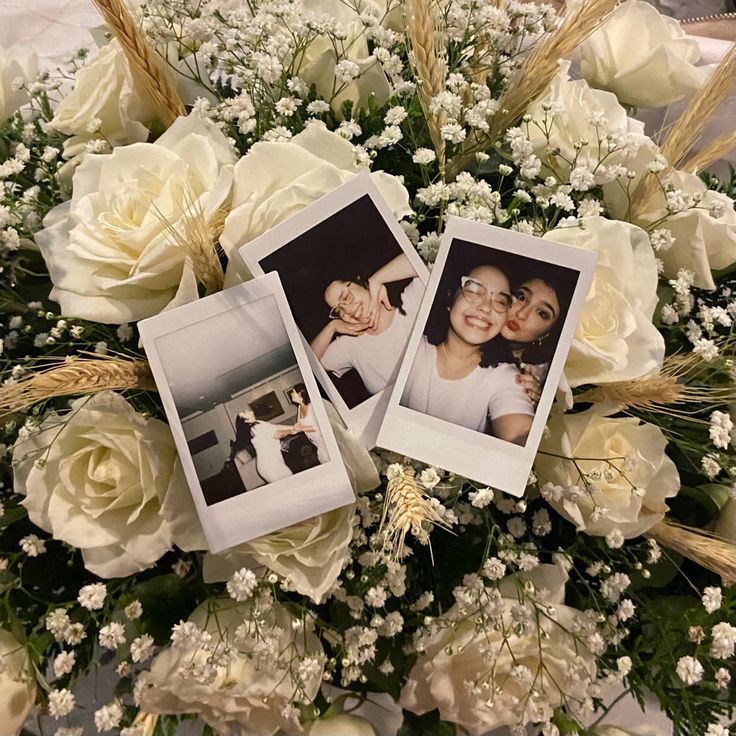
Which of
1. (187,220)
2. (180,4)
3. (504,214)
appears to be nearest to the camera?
(187,220)

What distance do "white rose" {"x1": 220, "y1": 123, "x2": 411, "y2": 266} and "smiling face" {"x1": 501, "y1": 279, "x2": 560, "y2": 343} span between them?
231 mm

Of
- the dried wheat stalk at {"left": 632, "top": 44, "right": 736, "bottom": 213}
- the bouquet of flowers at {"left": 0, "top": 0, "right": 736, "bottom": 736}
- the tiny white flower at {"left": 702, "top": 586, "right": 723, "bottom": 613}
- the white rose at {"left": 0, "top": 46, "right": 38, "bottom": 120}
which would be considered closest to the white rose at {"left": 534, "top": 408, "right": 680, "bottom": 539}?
the bouquet of flowers at {"left": 0, "top": 0, "right": 736, "bottom": 736}

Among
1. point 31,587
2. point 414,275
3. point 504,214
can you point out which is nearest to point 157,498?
point 31,587

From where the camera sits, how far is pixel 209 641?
67 centimetres

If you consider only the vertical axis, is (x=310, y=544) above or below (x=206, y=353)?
below

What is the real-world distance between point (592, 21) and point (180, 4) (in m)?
0.59

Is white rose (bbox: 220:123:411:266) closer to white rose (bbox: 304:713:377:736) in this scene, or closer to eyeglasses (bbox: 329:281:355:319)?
eyeglasses (bbox: 329:281:355:319)

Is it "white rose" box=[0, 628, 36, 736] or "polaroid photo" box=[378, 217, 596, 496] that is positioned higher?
"polaroid photo" box=[378, 217, 596, 496]

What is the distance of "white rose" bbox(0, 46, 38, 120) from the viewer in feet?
3.23

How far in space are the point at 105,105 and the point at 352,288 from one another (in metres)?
0.46

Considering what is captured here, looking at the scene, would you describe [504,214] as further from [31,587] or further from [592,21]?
[31,587]

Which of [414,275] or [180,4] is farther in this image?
[180,4]

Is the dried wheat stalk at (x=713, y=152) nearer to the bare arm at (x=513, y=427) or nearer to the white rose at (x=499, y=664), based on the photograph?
the bare arm at (x=513, y=427)

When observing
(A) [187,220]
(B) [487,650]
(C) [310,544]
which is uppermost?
(A) [187,220]
